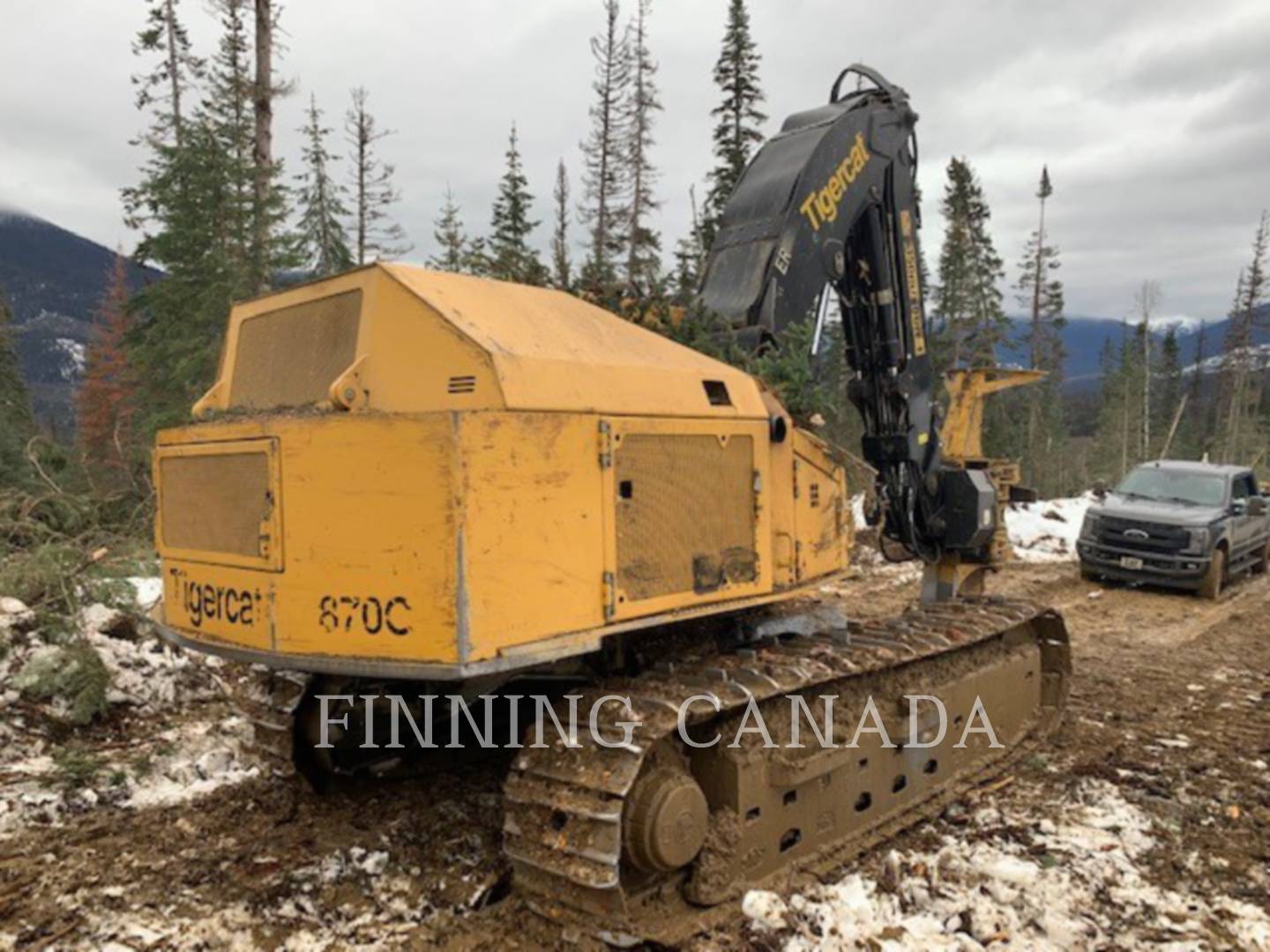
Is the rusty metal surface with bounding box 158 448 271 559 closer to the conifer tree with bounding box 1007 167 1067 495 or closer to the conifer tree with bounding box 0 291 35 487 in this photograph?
the conifer tree with bounding box 0 291 35 487

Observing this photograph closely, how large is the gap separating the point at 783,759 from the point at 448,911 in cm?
166

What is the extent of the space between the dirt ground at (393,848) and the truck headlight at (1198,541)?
581 cm

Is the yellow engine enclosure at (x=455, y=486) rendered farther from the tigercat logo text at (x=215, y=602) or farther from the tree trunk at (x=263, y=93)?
the tree trunk at (x=263, y=93)

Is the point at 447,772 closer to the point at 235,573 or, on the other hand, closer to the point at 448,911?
the point at 448,911

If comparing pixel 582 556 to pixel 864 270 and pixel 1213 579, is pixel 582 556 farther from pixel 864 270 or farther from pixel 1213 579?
pixel 1213 579

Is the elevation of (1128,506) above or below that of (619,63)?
below

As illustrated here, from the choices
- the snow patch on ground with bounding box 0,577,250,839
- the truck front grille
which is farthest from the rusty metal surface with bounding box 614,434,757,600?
the truck front grille

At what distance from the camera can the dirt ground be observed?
3.88 metres

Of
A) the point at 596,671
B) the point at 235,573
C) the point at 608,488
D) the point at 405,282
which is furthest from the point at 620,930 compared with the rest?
the point at 405,282

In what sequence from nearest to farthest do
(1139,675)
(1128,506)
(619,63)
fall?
(1139,675) → (1128,506) → (619,63)

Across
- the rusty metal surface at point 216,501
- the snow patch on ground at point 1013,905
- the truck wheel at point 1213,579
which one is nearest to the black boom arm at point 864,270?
the snow patch on ground at point 1013,905

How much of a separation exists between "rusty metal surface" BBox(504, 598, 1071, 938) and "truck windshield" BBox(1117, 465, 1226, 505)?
29.9 ft

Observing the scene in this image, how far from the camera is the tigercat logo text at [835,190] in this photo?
559 cm

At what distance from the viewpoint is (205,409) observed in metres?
4.70
